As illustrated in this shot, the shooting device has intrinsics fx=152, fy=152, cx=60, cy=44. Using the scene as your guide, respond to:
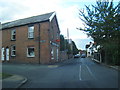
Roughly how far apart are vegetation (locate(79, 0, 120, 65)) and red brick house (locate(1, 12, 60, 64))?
5732mm

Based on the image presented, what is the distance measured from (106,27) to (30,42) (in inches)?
426

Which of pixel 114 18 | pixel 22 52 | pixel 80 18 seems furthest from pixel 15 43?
pixel 114 18

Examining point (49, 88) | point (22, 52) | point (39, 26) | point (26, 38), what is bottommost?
point (49, 88)

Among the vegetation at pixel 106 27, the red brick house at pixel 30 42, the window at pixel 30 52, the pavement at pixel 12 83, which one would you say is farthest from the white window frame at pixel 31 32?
the pavement at pixel 12 83

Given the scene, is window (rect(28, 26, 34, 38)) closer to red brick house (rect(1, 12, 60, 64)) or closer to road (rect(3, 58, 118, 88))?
red brick house (rect(1, 12, 60, 64))

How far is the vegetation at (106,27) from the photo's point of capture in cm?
1875

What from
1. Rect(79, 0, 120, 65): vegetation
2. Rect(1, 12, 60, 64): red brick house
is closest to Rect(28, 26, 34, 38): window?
Rect(1, 12, 60, 64): red brick house

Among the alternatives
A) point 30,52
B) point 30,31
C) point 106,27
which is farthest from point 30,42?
point 106,27

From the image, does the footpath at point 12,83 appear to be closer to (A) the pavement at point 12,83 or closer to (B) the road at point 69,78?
(A) the pavement at point 12,83

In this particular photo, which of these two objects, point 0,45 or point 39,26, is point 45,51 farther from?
point 0,45

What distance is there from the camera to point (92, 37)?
2256 cm

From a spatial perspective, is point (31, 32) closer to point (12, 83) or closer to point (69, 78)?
point (69, 78)

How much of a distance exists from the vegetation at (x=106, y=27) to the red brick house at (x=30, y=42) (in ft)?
18.8

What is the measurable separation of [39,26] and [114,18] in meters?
10.1
